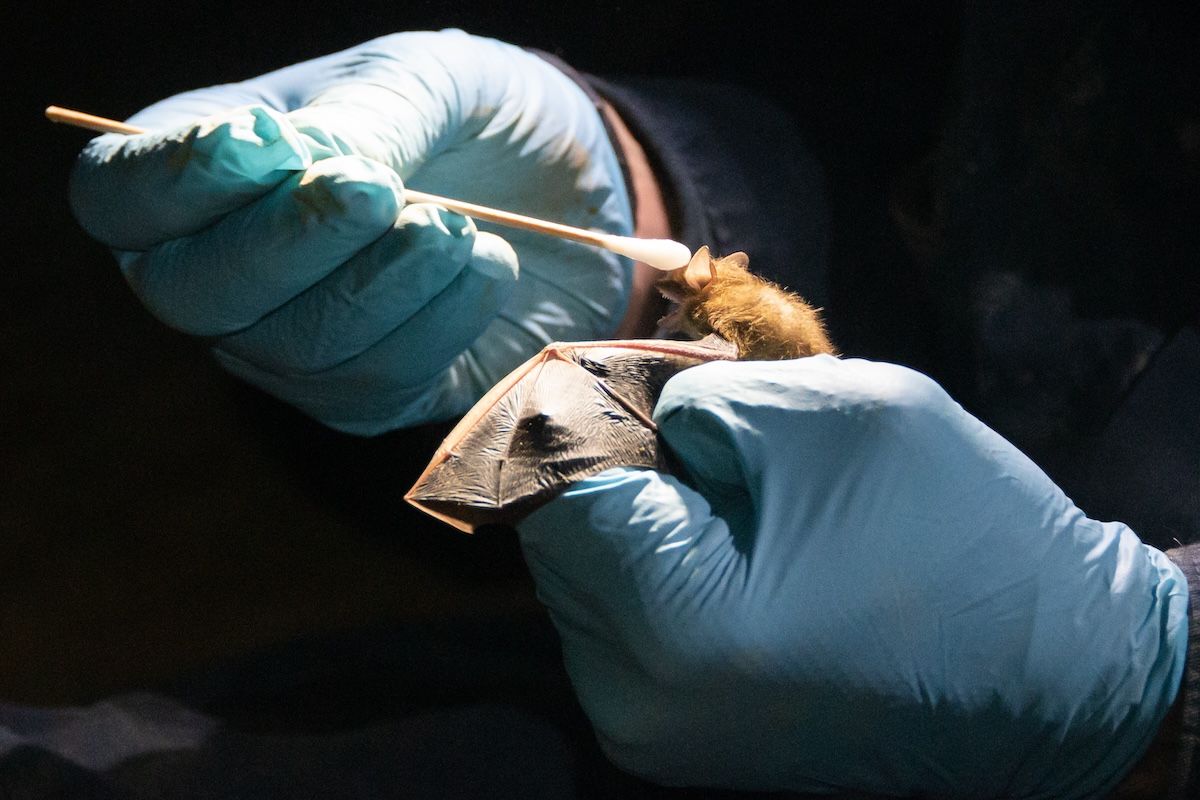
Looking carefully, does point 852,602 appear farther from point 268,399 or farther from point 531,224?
point 268,399

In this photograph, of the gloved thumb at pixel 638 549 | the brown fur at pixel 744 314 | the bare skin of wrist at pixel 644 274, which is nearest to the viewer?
the gloved thumb at pixel 638 549

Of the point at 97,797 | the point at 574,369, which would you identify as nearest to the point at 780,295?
the point at 574,369

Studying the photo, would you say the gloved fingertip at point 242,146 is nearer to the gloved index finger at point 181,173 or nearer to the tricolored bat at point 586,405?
the gloved index finger at point 181,173

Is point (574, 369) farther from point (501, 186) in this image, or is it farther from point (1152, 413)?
point (1152, 413)

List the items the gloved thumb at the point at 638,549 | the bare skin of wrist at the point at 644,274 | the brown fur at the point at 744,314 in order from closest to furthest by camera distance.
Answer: the gloved thumb at the point at 638,549 < the brown fur at the point at 744,314 < the bare skin of wrist at the point at 644,274

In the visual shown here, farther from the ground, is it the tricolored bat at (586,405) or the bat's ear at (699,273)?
the bat's ear at (699,273)

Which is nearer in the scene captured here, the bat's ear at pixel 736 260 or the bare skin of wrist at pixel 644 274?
the bat's ear at pixel 736 260

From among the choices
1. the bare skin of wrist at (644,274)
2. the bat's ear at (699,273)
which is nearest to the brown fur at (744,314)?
the bat's ear at (699,273)

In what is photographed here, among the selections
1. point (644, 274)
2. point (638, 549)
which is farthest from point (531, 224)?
point (644, 274)
